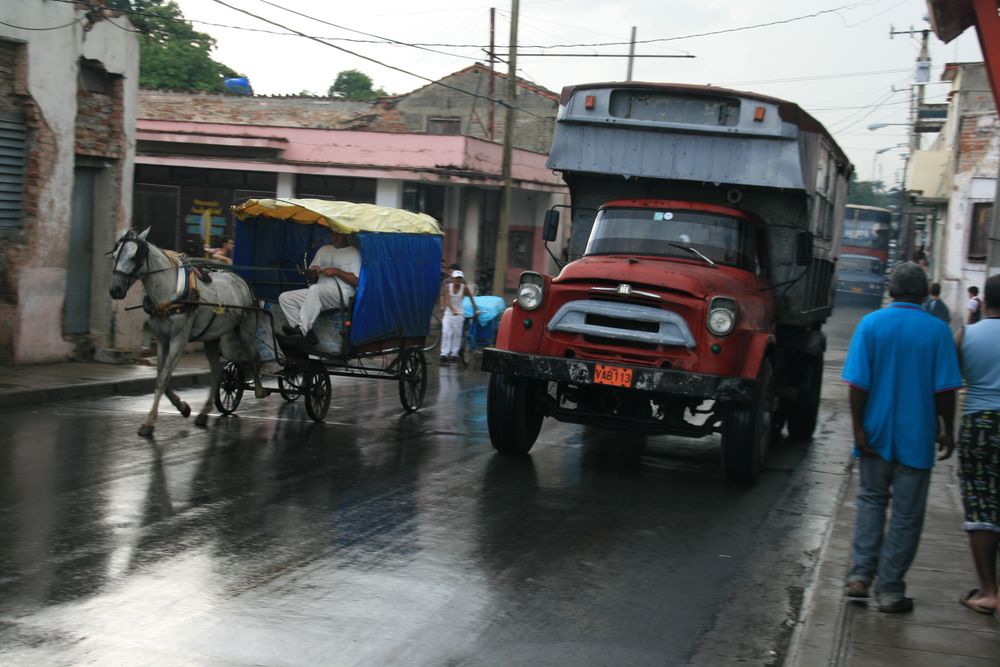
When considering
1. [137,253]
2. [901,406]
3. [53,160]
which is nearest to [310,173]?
[53,160]

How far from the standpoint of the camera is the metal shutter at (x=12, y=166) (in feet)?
53.7

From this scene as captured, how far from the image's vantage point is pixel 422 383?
15.3 meters

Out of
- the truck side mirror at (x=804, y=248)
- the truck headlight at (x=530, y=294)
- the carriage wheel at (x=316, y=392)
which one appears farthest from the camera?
the carriage wheel at (x=316, y=392)

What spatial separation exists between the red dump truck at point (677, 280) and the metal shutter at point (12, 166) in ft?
25.8

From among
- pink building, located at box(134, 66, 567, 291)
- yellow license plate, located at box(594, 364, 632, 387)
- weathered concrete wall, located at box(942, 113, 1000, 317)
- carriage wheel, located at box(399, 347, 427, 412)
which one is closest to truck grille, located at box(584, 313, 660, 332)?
yellow license plate, located at box(594, 364, 632, 387)

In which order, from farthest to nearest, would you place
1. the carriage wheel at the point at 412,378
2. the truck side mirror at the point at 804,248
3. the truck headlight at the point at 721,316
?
the carriage wheel at the point at 412,378
the truck side mirror at the point at 804,248
the truck headlight at the point at 721,316

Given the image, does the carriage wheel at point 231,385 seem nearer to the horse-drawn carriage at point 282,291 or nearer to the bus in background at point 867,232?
the horse-drawn carriage at point 282,291

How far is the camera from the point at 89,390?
15.0 meters

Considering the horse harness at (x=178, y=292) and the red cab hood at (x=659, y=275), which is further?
the horse harness at (x=178, y=292)

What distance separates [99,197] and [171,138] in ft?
58.2

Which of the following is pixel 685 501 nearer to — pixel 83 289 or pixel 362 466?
pixel 362 466

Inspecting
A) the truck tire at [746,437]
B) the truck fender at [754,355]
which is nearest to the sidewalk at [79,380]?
the truck tire at [746,437]

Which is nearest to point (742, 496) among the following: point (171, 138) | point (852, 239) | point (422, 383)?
point (422, 383)

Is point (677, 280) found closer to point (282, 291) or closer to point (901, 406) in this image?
point (901, 406)
